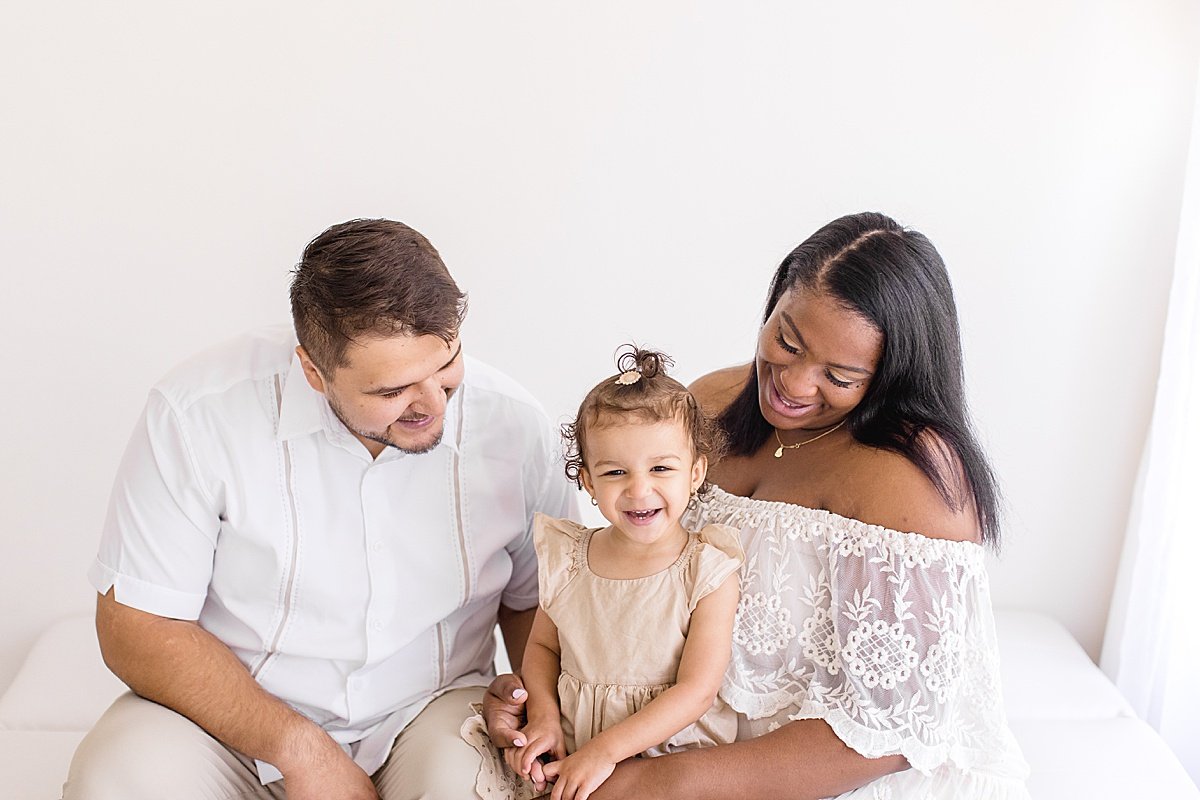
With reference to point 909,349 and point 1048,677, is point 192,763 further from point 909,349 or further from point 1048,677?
point 1048,677

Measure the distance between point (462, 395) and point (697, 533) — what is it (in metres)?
0.50

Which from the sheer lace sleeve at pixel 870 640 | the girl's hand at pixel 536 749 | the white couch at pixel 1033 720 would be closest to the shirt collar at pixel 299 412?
the girl's hand at pixel 536 749

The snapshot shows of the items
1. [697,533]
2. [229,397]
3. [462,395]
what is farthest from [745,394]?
[229,397]

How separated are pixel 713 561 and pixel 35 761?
1.35 m

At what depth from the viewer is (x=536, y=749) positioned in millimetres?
1770

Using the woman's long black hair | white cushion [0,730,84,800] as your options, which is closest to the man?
white cushion [0,730,84,800]

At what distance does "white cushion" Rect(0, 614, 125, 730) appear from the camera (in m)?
2.40

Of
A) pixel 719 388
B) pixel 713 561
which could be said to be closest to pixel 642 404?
pixel 713 561

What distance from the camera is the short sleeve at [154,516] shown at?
1.92 meters

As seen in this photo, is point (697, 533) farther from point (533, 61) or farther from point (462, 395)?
point (533, 61)

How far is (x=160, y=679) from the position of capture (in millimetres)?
1921

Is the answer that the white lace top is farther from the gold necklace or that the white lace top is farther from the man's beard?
the man's beard

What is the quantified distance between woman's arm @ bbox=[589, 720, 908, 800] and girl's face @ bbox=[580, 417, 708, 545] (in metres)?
0.33

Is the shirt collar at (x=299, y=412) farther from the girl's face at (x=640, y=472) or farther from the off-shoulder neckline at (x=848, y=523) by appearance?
the off-shoulder neckline at (x=848, y=523)
